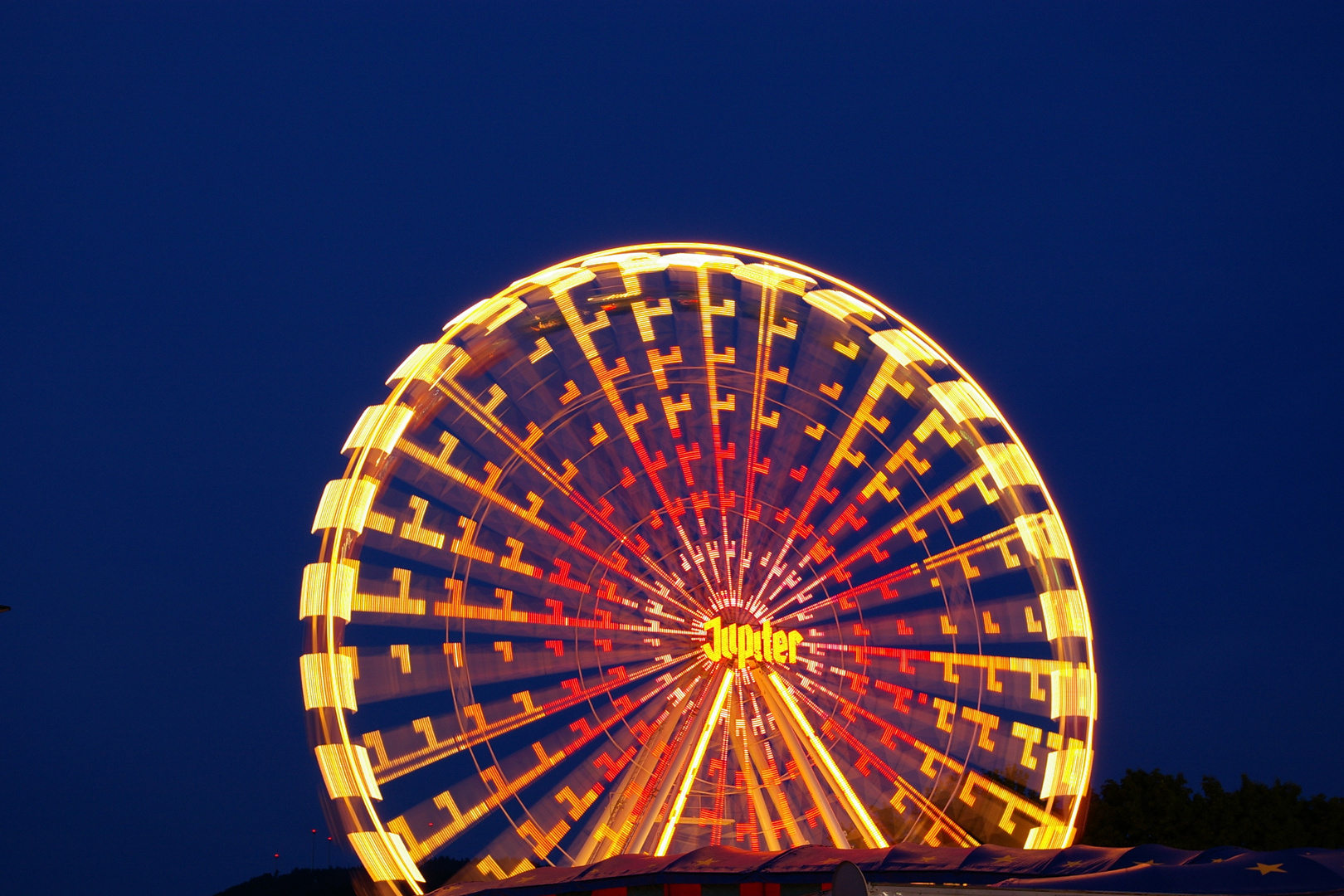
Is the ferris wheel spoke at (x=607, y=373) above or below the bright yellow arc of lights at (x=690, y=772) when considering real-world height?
above

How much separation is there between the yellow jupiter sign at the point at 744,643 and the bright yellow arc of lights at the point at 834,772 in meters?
0.38

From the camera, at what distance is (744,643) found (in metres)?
12.9

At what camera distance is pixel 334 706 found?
1179 centimetres

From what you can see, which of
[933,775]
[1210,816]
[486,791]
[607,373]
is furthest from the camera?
[1210,816]

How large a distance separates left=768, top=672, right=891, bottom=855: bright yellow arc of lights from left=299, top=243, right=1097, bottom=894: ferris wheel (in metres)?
0.03

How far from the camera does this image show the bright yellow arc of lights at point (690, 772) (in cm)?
1221

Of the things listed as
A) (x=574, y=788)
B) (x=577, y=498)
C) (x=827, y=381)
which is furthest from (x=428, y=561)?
(x=827, y=381)

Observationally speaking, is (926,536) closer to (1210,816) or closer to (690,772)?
(690,772)

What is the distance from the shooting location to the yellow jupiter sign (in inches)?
506

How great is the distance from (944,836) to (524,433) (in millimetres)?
5982

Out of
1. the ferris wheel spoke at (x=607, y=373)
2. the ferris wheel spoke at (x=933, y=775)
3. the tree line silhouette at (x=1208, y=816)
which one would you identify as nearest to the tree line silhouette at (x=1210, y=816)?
the tree line silhouette at (x=1208, y=816)

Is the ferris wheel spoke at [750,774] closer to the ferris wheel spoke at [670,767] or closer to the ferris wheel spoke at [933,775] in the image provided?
the ferris wheel spoke at [670,767]

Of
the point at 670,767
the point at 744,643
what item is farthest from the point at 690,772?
the point at 744,643

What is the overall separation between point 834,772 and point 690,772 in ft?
4.73
